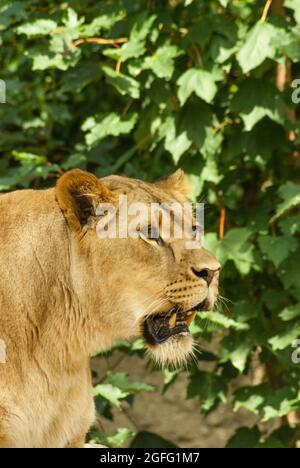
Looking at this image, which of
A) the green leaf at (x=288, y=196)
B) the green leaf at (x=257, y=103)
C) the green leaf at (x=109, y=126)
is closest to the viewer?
the green leaf at (x=288, y=196)

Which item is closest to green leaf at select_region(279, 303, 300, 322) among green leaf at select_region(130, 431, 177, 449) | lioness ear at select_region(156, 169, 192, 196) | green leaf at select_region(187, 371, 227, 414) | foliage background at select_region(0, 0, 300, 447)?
foliage background at select_region(0, 0, 300, 447)

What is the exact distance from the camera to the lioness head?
340cm

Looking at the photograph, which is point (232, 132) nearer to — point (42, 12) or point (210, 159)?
point (210, 159)

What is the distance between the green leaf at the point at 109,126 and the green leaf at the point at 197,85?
34cm

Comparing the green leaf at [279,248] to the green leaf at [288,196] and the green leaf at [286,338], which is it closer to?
the green leaf at [288,196]

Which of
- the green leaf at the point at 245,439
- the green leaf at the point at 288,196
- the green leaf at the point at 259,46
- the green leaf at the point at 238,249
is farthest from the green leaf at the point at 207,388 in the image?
the green leaf at the point at 259,46

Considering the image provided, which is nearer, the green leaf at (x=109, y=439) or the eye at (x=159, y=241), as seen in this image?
the eye at (x=159, y=241)

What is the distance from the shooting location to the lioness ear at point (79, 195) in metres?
3.41

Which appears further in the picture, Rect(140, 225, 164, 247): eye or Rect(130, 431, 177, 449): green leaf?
Rect(130, 431, 177, 449): green leaf

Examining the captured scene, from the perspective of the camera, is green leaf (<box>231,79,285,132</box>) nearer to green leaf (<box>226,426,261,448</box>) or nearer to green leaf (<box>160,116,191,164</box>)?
green leaf (<box>160,116,191,164</box>)

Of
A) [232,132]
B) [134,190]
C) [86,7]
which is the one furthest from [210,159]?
[134,190]

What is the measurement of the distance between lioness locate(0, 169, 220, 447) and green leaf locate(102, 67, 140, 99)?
3.67 feet

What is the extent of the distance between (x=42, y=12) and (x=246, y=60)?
1.07m

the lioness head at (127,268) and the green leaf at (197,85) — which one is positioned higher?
the green leaf at (197,85)
